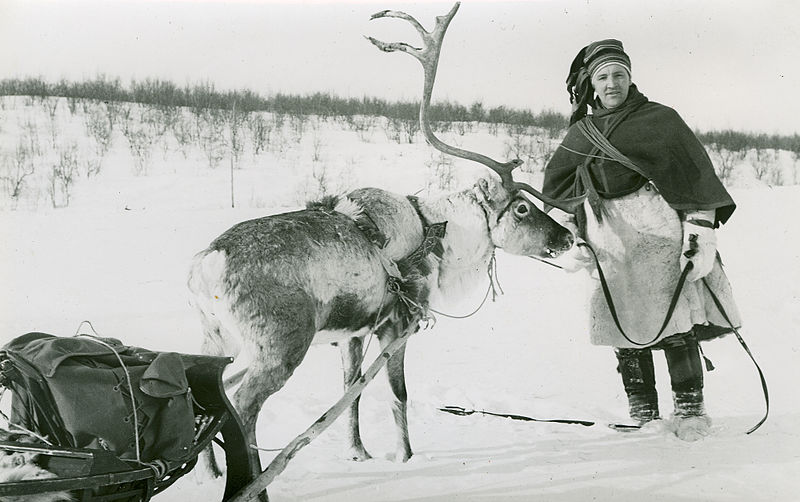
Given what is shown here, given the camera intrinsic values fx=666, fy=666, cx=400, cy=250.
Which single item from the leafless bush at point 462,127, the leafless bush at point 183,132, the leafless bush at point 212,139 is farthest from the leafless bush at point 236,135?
the leafless bush at point 462,127

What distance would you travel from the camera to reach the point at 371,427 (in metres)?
3.09

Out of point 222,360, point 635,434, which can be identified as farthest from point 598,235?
point 222,360

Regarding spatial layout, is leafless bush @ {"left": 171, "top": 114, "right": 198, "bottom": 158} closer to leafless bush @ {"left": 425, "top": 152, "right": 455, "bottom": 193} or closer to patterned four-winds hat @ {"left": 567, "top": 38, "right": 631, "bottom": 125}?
leafless bush @ {"left": 425, "top": 152, "right": 455, "bottom": 193}

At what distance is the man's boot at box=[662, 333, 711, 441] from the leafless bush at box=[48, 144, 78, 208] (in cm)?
288

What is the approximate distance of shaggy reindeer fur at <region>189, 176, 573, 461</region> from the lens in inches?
94.7

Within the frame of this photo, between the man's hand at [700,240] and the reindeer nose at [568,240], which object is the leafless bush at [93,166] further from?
the man's hand at [700,240]

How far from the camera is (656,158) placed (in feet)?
9.78

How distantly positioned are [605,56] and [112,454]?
2585 mm

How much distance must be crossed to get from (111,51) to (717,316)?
10.2ft

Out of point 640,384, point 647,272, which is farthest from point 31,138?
point 640,384

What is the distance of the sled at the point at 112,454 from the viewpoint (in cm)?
158

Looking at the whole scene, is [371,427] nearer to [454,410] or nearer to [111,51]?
[454,410]

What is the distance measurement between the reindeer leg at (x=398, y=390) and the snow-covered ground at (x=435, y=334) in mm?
74

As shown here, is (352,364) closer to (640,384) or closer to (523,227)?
(523,227)
